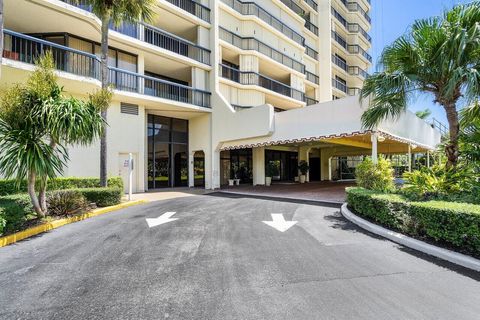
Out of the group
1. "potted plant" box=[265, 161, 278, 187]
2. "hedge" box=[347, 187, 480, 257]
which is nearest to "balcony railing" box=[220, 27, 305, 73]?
"potted plant" box=[265, 161, 278, 187]

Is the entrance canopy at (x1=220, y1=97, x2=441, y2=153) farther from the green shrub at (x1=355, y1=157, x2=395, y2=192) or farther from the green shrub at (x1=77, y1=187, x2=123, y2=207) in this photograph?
the green shrub at (x1=77, y1=187, x2=123, y2=207)

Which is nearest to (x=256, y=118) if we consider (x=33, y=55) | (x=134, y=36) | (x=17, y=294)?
(x=134, y=36)

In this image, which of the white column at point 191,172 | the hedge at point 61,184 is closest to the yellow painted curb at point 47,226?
the hedge at point 61,184

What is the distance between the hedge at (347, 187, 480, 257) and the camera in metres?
4.65

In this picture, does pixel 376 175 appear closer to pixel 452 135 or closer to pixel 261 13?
pixel 452 135

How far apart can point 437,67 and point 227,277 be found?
8.16 metres

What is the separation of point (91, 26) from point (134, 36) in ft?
8.18

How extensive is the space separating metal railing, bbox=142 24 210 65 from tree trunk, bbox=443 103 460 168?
14849 mm

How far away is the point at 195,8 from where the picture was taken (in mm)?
18484

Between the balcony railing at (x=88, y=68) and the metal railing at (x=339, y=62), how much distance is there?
19.8m

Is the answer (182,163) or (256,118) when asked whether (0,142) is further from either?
(182,163)

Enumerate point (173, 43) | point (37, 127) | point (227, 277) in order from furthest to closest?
point (173, 43)
point (37, 127)
point (227, 277)

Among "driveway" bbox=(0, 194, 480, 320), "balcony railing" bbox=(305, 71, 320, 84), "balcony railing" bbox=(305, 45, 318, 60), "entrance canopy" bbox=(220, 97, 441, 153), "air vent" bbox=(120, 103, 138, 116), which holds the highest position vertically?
"balcony railing" bbox=(305, 45, 318, 60)

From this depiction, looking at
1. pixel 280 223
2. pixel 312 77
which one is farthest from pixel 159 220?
pixel 312 77
